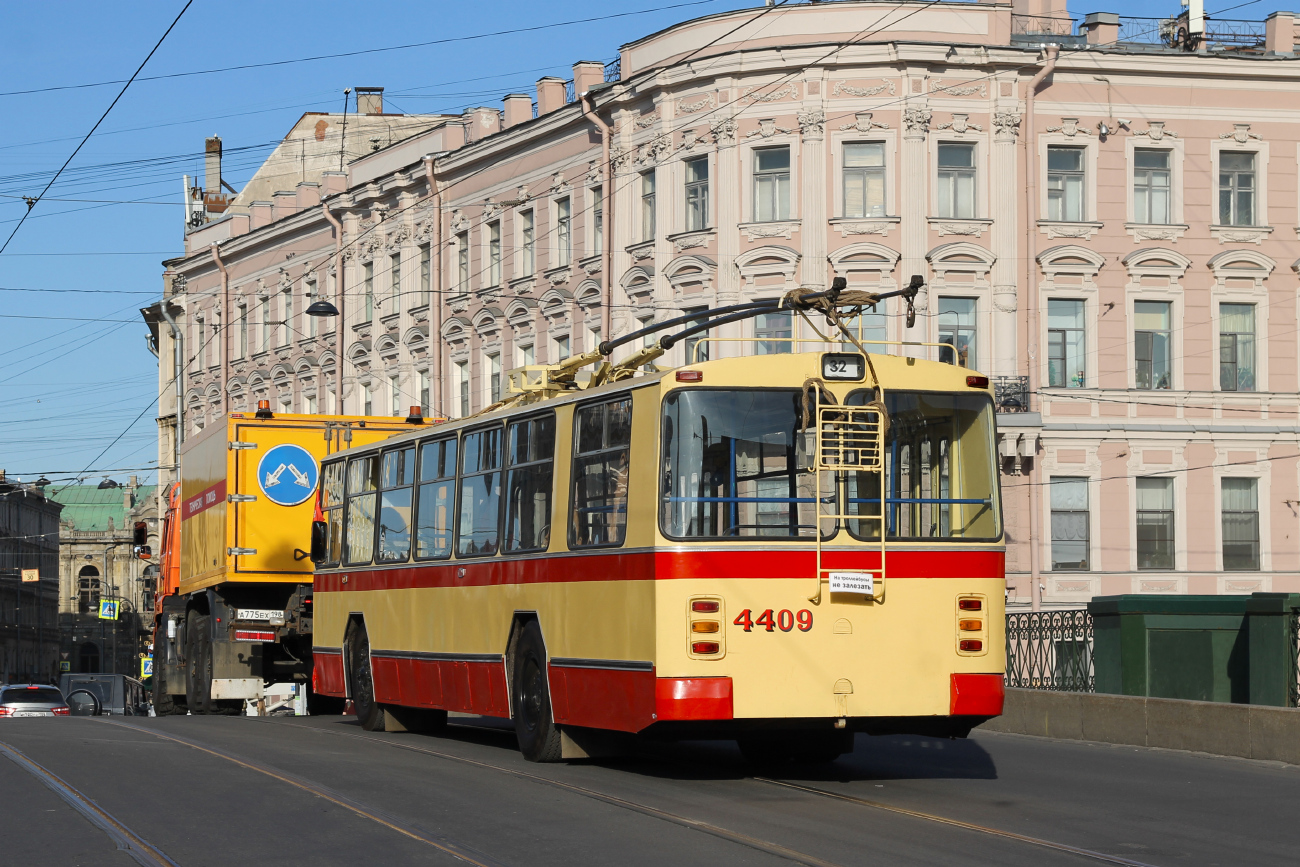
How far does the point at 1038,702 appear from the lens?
19.5 m

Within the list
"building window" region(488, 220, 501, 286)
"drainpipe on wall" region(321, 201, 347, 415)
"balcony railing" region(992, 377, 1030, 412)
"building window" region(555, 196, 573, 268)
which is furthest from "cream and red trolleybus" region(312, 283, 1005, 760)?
"drainpipe on wall" region(321, 201, 347, 415)

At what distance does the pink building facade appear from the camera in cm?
3528

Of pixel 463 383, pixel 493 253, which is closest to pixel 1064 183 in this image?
pixel 493 253

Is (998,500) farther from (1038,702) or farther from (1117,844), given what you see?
(1038,702)

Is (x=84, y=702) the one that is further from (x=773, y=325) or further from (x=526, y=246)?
(x=773, y=325)

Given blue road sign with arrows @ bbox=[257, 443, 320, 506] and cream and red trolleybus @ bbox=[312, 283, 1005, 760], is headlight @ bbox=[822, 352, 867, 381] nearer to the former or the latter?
cream and red trolleybus @ bbox=[312, 283, 1005, 760]

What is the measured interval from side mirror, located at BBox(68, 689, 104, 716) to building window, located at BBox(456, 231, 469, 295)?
48.1ft

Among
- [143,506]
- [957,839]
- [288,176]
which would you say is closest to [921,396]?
[957,839]

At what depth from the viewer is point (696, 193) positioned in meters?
36.7

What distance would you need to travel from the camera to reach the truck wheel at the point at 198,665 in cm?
2411

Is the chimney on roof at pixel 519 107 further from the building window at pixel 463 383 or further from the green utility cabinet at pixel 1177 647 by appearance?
the green utility cabinet at pixel 1177 647

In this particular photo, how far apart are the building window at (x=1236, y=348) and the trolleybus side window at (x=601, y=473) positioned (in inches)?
1012

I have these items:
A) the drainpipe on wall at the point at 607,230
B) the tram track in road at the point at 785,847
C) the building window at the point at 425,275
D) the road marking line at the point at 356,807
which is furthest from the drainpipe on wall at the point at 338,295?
the tram track in road at the point at 785,847

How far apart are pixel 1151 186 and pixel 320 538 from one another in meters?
22.3
